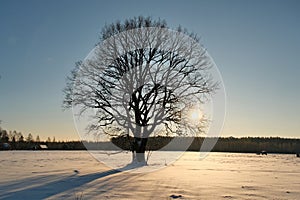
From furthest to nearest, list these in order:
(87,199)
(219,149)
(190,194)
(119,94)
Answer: (219,149), (119,94), (190,194), (87,199)

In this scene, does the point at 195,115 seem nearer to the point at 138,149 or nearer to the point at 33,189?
the point at 138,149

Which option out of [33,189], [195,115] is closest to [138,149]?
[195,115]

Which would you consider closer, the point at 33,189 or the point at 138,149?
the point at 33,189

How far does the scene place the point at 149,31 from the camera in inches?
1032

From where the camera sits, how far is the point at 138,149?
26109 millimetres

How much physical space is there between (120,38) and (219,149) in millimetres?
55697

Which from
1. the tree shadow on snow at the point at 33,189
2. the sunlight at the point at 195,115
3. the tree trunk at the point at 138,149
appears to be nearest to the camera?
the tree shadow on snow at the point at 33,189

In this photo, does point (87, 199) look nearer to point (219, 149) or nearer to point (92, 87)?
point (92, 87)

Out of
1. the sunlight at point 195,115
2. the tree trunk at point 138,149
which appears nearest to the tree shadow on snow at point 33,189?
the tree trunk at point 138,149

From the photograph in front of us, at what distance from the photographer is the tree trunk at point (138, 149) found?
84.7 feet

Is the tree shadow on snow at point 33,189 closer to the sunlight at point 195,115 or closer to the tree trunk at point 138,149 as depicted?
the tree trunk at point 138,149

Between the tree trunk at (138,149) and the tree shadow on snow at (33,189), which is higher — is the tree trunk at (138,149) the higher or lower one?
the higher one

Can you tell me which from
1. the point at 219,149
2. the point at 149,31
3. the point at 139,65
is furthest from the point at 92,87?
the point at 219,149

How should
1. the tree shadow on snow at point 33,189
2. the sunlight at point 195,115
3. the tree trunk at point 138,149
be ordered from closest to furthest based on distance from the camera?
the tree shadow on snow at point 33,189 < the tree trunk at point 138,149 < the sunlight at point 195,115
